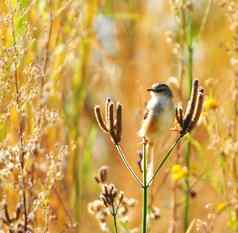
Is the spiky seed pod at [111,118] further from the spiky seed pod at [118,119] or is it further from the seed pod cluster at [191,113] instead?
the seed pod cluster at [191,113]

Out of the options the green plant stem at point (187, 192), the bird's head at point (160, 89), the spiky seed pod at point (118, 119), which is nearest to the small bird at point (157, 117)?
the bird's head at point (160, 89)

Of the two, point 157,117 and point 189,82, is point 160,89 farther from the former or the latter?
point 189,82

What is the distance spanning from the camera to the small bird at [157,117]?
1.93 metres

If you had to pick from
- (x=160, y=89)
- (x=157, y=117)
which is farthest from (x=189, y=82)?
(x=157, y=117)

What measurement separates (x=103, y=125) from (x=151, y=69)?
2197 mm

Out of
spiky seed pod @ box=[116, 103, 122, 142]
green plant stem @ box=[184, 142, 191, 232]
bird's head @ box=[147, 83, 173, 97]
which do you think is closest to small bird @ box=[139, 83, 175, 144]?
bird's head @ box=[147, 83, 173, 97]

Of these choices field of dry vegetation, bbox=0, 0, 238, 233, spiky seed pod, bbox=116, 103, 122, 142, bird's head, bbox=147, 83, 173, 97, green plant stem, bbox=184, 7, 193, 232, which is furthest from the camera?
green plant stem, bbox=184, 7, 193, 232

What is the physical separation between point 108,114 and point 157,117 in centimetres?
36

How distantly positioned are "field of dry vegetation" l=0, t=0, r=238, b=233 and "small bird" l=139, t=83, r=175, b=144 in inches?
3.3

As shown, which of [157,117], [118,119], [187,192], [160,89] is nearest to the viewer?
[118,119]

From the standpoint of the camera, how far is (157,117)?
1.96 m

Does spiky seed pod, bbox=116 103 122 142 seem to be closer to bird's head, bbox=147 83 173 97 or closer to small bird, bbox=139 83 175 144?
small bird, bbox=139 83 175 144

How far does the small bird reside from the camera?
6.32 feet

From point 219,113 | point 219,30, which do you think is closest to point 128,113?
point 219,30
